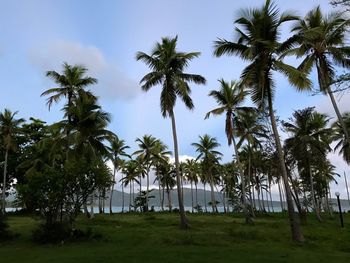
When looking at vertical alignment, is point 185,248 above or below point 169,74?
below

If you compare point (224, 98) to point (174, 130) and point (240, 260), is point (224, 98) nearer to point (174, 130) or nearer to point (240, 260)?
point (174, 130)

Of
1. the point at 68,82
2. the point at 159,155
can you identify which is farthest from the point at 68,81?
the point at 159,155

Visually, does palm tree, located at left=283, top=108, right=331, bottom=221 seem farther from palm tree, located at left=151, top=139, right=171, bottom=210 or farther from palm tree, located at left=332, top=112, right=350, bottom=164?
palm tree, located at left=151, top=139, right=171, bottom=210

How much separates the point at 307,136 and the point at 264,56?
1849 centimetres

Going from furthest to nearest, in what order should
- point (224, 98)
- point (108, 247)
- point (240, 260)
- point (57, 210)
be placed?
point (224, 98), point (57, 210), point (108, 247), point (240, 260)

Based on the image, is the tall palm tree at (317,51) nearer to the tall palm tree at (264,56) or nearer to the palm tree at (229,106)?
the tall palm tree at (264,56)

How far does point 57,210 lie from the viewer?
23.8 meters

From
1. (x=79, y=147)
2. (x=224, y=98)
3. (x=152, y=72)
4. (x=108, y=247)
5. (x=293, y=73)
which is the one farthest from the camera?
(x=224, y=98)

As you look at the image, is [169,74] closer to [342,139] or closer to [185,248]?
[185,248]

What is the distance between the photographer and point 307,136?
38.5 meters

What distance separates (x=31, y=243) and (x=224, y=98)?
69.3 feet

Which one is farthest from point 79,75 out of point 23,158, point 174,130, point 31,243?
point 23,158

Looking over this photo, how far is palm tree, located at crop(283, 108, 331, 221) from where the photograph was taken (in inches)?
1511

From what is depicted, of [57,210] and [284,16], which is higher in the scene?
[284,16]
